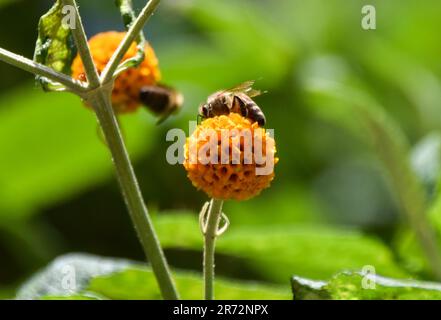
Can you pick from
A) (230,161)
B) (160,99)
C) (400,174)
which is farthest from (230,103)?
(400,174)

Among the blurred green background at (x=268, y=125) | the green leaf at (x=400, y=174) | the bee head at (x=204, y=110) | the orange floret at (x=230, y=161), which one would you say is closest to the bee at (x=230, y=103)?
the bee head at (x=204, y=110)

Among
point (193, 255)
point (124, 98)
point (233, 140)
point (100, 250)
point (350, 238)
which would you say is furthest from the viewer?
point (100, 250)

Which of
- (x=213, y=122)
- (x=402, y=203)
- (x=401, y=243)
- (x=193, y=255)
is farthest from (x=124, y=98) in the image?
(x=193, y=255)

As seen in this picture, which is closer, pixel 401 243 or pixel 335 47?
pixel 401 243

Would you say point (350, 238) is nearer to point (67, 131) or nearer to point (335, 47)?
point (67, 131)

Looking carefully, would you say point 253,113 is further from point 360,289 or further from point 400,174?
point 400,174

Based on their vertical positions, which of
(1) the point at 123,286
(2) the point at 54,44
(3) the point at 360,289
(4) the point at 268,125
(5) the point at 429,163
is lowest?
(3) the point at 360,289
